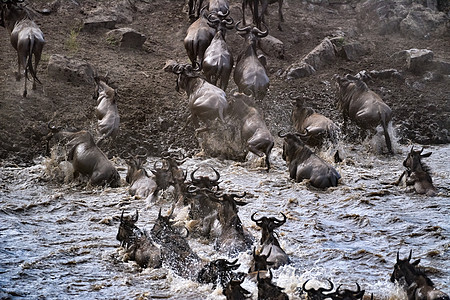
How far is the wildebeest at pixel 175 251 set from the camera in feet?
23.8

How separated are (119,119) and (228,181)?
2.93 meters

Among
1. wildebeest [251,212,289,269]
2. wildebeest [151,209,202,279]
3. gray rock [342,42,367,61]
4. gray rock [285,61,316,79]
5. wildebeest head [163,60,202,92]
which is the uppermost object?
wildebeest head [163,60,202,92]

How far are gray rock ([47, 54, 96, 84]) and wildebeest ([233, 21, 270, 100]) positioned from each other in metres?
3.26

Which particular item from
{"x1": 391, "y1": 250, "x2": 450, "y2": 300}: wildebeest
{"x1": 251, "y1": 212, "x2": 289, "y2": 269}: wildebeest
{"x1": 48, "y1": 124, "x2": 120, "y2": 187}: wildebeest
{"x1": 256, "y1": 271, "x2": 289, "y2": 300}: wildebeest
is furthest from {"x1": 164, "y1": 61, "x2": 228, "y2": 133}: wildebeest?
{"x1": 256, "y1": 271, "x2": 289, "y2": 300}: wildebeest

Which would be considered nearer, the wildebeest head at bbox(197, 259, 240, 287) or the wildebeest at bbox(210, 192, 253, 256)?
the wildebeest head at bbox(197, 259, 240, 287)

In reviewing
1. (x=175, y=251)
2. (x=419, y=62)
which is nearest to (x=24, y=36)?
(x=175, y=251)

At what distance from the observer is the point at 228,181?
11.2m

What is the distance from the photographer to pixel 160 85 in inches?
609

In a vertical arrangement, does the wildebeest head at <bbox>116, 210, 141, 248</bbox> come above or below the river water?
above

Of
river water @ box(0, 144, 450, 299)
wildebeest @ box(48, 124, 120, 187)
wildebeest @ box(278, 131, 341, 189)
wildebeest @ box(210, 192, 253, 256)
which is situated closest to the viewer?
river water @ box(0, 144, 450, 299)

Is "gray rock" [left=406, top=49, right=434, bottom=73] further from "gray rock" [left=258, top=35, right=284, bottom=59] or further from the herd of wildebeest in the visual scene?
"gray rock" [left=258, top=35, right=284, bottom=59]

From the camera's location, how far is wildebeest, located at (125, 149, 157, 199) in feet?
34.3

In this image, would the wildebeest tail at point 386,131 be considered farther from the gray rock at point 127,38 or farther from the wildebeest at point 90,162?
the gray rock at point 127,38

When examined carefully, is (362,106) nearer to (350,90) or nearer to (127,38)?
(350,90)
